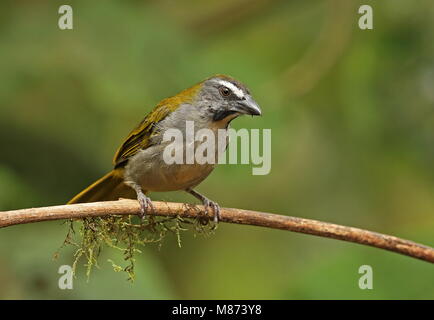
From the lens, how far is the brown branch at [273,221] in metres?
2.74

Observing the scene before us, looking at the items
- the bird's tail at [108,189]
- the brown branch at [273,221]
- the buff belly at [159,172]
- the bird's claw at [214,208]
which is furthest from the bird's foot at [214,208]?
the bird's tail at [108,189]

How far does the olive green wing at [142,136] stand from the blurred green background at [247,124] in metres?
0.13

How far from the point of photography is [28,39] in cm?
451

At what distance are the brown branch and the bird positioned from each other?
81 cm

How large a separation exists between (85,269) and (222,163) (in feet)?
3.29

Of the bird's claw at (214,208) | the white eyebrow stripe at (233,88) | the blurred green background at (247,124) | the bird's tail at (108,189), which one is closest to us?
the bird's claw at (214,208)

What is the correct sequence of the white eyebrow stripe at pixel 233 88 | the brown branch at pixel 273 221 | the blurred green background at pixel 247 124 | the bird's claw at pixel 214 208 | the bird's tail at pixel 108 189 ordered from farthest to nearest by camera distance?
the white eyebrow stripe at pixel 233 88 → the bird's tail at pixel 108 189 → the blurred green background at pixel 247 124 → the bird's claw at pixel 214 208 → the brown branch at pixel 273 221

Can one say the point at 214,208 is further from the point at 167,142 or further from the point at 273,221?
the point at 273,221

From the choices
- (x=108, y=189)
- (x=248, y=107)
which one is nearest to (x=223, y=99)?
(x=248, y=107)

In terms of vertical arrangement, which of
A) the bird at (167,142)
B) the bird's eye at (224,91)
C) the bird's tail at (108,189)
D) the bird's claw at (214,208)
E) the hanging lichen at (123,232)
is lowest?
the hanging lichen at (123,232)

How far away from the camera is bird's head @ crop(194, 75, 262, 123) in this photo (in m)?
4.08

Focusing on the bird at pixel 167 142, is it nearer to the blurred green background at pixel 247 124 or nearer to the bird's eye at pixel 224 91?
the bird's eye at pixel 224 91

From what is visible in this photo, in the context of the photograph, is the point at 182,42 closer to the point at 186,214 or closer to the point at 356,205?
the point at 186,214

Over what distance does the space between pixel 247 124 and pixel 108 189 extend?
908 mm
